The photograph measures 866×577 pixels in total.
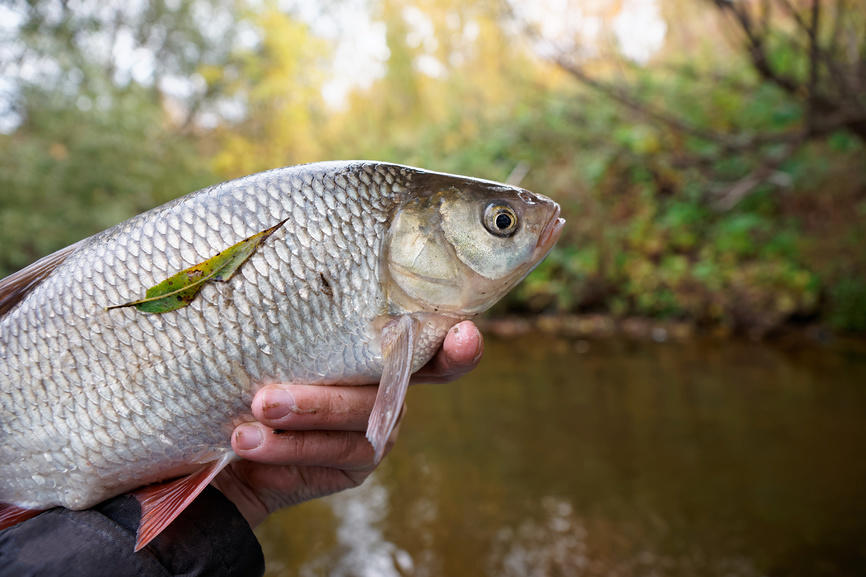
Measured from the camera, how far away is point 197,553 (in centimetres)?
148

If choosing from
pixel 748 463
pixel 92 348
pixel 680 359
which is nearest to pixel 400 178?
pixel 92 348

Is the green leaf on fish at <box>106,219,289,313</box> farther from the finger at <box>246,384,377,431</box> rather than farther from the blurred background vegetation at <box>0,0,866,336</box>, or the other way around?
the blurred background vegetation at <box>0,0,866,336</box>

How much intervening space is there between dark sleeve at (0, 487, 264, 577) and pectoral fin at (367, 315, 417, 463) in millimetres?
504

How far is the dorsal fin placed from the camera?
1.53m

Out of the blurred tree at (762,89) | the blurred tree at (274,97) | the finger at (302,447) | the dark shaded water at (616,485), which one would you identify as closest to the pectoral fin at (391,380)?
the finger at (302,447)

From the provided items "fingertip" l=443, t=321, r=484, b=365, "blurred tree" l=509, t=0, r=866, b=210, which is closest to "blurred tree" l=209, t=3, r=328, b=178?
"blurred tree" l=509, t=0, r=866, b=210


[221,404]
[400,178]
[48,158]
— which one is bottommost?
[221,404]

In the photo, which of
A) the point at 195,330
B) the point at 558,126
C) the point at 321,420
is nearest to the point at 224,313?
the point at 195,330

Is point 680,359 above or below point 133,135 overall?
below

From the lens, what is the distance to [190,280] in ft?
4.54

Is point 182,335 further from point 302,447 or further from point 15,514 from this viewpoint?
point 15,514

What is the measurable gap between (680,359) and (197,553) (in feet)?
22.6

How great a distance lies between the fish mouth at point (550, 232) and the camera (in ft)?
4.98

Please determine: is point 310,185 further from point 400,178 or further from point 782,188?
point 782,188
